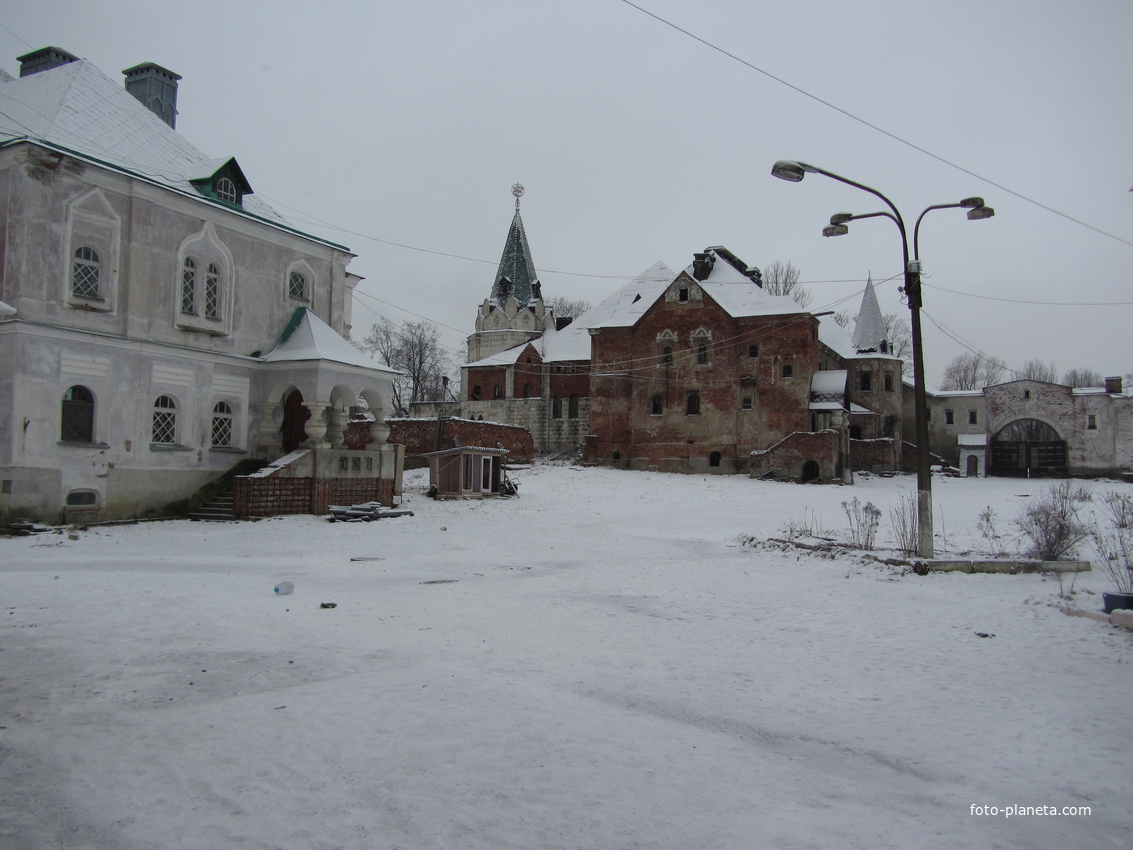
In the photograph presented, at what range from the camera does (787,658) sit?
24.0 feet

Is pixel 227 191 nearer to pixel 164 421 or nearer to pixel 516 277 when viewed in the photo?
pixel 164 421

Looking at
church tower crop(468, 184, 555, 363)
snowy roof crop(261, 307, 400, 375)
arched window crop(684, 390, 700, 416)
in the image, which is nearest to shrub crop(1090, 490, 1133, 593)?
snowy roof crop(261, 307, 400, 375)

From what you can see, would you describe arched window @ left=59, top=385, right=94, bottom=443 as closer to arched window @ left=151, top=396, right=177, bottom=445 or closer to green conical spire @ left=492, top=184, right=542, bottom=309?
arched window @ left=151, top=396, right=177, bottom=445

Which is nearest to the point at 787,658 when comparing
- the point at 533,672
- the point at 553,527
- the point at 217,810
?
the point at 533,672

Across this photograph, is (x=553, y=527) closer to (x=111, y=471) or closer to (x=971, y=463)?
(x=111, y=471)

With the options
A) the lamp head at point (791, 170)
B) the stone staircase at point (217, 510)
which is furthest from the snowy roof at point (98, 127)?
the lamp head at point (791, 170)

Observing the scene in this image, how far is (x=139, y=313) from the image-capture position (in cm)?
1878

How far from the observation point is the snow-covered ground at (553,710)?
3971 millimetres

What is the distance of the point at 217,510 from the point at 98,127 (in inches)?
392

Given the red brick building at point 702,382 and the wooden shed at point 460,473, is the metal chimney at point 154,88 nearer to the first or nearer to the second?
the wooden shed at point 460,473

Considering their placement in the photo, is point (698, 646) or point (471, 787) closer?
point (471, 787)

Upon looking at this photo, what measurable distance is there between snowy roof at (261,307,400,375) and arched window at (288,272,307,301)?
1.69ft

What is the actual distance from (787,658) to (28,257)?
17416 millimetres

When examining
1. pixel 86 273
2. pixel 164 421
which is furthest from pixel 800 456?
pixel 86 273
